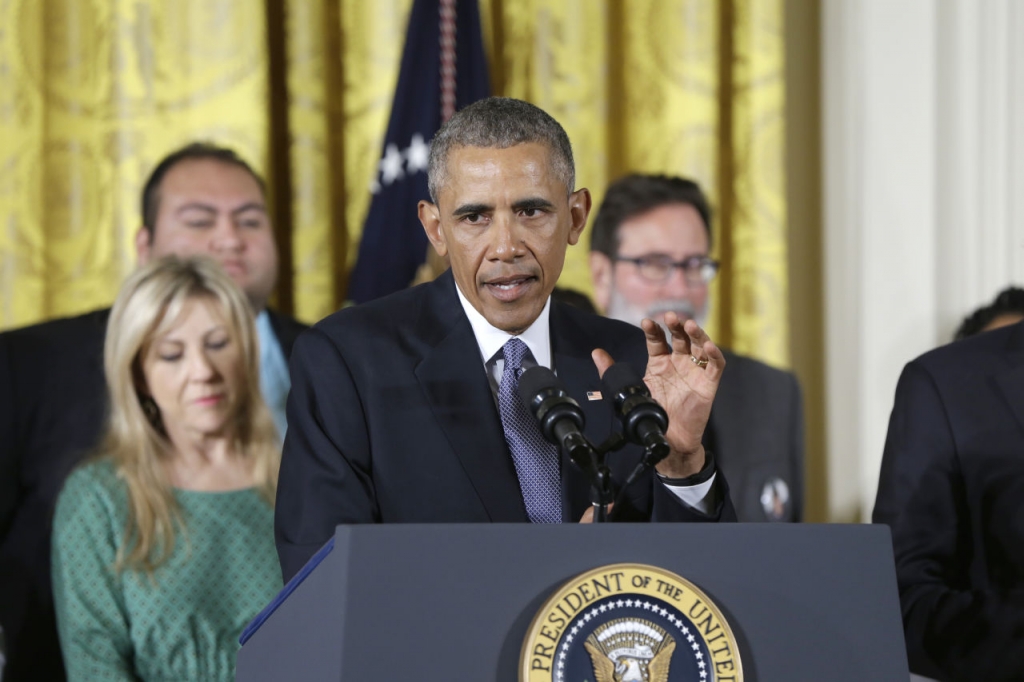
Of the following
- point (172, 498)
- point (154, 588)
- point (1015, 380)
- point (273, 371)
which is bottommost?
point (154, 588)

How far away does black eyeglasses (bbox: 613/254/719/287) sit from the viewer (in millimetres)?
3711

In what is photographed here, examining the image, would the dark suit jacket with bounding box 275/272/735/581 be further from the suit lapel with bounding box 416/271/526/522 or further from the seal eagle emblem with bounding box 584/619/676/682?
the seal eagle emblem with bounding box 584/619/676/682

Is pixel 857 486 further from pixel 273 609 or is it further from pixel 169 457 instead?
pixel 273 609

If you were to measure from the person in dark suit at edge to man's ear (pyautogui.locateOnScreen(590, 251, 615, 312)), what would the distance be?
35.4 inches

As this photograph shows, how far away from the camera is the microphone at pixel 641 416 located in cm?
142

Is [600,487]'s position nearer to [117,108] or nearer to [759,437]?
[759,437]

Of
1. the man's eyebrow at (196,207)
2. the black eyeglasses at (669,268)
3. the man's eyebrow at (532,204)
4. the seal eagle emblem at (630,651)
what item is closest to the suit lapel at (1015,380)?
the man's eyebrow at (532,204)

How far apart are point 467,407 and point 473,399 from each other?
0.02 meters

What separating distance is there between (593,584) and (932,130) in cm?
301

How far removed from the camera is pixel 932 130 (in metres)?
3.90

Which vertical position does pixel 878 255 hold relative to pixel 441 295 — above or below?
above

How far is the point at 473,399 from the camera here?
186cm

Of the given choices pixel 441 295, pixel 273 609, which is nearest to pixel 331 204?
pixel 441 295

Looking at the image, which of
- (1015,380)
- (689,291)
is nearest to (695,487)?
(1015,380)
